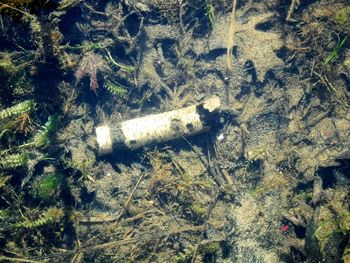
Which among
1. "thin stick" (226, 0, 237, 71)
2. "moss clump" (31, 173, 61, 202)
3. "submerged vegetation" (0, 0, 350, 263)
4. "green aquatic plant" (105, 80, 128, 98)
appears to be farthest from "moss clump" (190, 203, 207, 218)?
"thin stick" (226, 0, 237, 71)

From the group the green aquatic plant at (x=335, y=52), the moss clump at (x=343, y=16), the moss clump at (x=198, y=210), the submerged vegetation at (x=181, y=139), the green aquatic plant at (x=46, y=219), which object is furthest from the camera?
the moss clump at (x=343, y=16)

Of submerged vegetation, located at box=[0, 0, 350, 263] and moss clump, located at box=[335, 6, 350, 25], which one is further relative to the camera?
moss clump, located at box=[335, 6, 350, 25]

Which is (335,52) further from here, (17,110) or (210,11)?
(17,110)

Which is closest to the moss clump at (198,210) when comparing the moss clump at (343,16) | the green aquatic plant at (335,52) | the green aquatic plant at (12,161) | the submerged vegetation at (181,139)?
the submerged vegetation at (181,139)

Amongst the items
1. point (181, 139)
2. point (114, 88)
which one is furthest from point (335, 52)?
point (114, 88)

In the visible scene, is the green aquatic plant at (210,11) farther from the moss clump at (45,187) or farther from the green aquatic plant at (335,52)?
the moss clump at (45,187)

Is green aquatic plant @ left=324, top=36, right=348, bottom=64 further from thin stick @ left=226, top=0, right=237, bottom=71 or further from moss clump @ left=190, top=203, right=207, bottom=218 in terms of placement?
moss clump @ left=190, top=203, right=207, bottom=218

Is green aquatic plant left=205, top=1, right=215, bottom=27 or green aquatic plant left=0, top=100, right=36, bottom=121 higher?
green aquatic plant left=205, top=1, right=215, bottom=27
